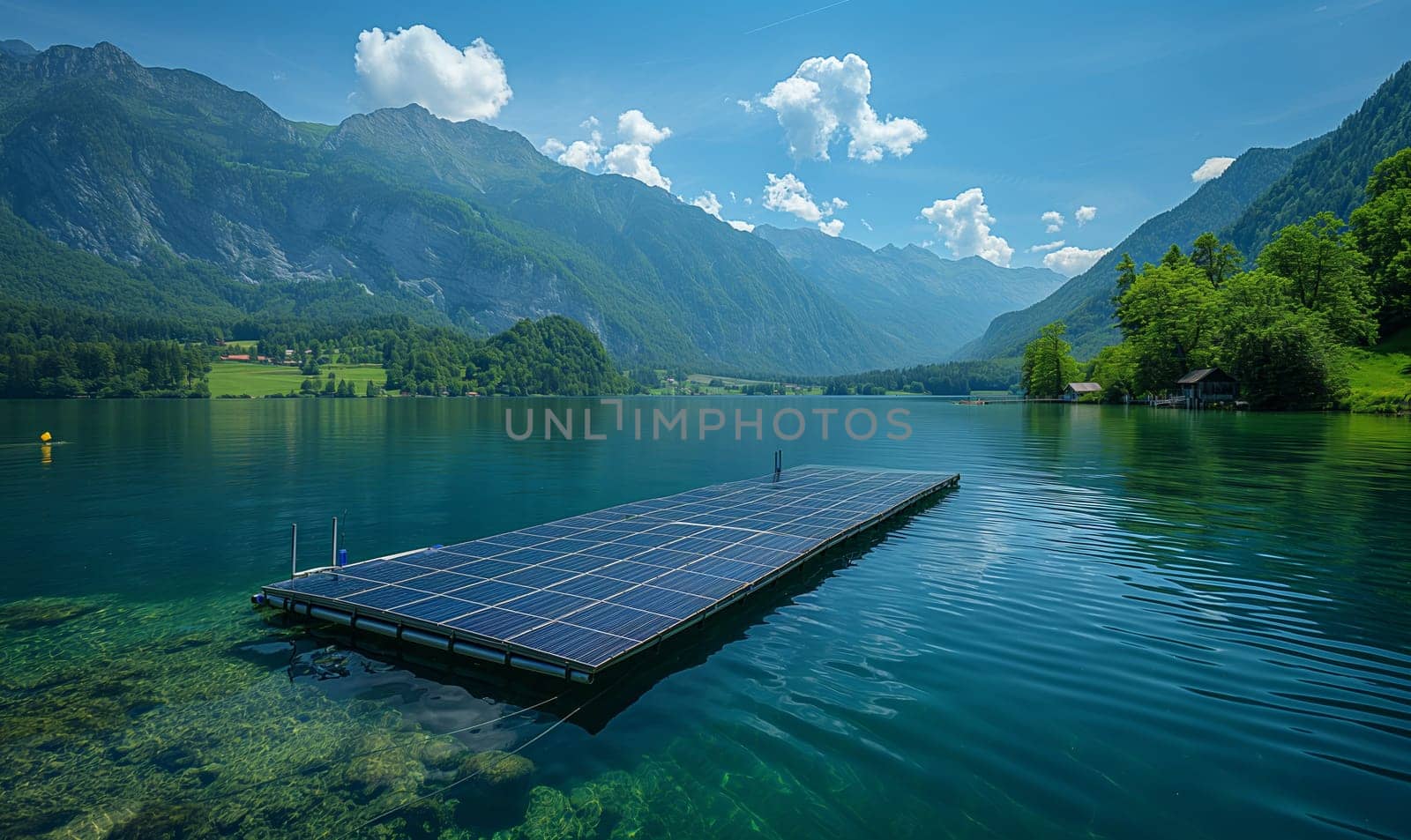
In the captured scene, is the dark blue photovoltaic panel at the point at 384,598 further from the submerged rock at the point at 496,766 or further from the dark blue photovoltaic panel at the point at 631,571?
the submerged rock at the point at 496,766

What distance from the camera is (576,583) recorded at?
16.8 metres

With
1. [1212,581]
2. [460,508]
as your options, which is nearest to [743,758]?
[1212,581]

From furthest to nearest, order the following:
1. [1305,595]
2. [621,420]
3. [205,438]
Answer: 1. [621,420]
2. [205,438]
3. [1305,595]

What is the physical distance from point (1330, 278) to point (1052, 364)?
2610 inches

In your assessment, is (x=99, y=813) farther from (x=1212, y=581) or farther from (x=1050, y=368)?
(x=1050, y=368)

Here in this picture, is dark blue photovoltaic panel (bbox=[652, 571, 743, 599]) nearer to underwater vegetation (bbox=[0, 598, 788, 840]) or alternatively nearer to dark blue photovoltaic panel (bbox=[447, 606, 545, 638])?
dark blue photovoltaic panel (bbox=[447, 606, 545, 638])

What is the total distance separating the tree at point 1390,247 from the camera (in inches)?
3669

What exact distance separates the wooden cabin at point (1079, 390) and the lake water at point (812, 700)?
13847cm

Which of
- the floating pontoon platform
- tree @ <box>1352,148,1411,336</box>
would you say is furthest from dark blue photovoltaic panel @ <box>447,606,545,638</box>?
tree @ <box>1352,148,1411,336</box>

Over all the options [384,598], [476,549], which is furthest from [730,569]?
[384,598]

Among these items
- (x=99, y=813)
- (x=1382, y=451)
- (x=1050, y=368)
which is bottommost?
(x=99, y=813)

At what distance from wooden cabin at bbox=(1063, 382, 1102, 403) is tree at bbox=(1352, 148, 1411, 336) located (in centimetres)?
5032

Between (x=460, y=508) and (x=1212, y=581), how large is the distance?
29654 mm

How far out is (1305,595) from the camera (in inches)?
669
